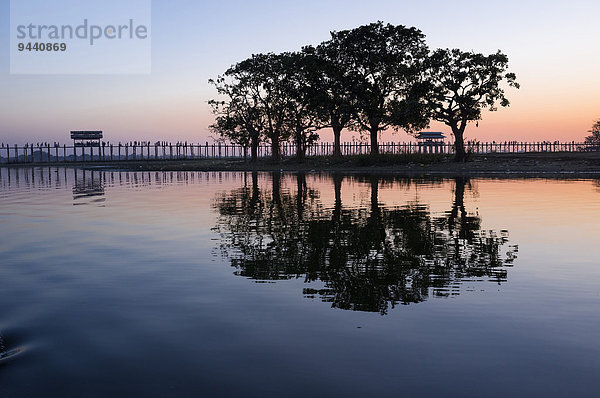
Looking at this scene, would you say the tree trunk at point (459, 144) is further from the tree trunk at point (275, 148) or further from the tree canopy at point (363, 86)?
the tree trunk at point (275, 148)

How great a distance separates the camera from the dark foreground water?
5.39 metres

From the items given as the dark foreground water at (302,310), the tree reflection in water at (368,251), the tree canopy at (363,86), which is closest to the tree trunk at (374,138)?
the tree canopy at (363,86)

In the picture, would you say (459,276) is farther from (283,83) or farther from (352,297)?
(283,83)

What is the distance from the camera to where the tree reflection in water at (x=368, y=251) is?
8906 mm

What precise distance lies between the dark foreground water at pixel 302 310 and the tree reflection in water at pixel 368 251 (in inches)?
2.4

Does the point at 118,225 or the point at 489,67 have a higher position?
the point at 489,67

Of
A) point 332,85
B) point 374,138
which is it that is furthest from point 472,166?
point 332,85

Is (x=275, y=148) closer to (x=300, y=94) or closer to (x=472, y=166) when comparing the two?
(x=300, y=94)

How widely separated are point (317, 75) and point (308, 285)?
5750 cm

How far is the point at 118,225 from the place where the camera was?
17.0 m

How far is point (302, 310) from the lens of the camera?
770 centimetres

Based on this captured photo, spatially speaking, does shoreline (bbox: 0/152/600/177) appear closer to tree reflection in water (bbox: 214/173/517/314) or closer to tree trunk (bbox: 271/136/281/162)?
tree trunk (bbox: 271/136/281/162)

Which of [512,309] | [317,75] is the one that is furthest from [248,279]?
[317,75]

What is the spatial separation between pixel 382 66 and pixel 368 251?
168 feet
